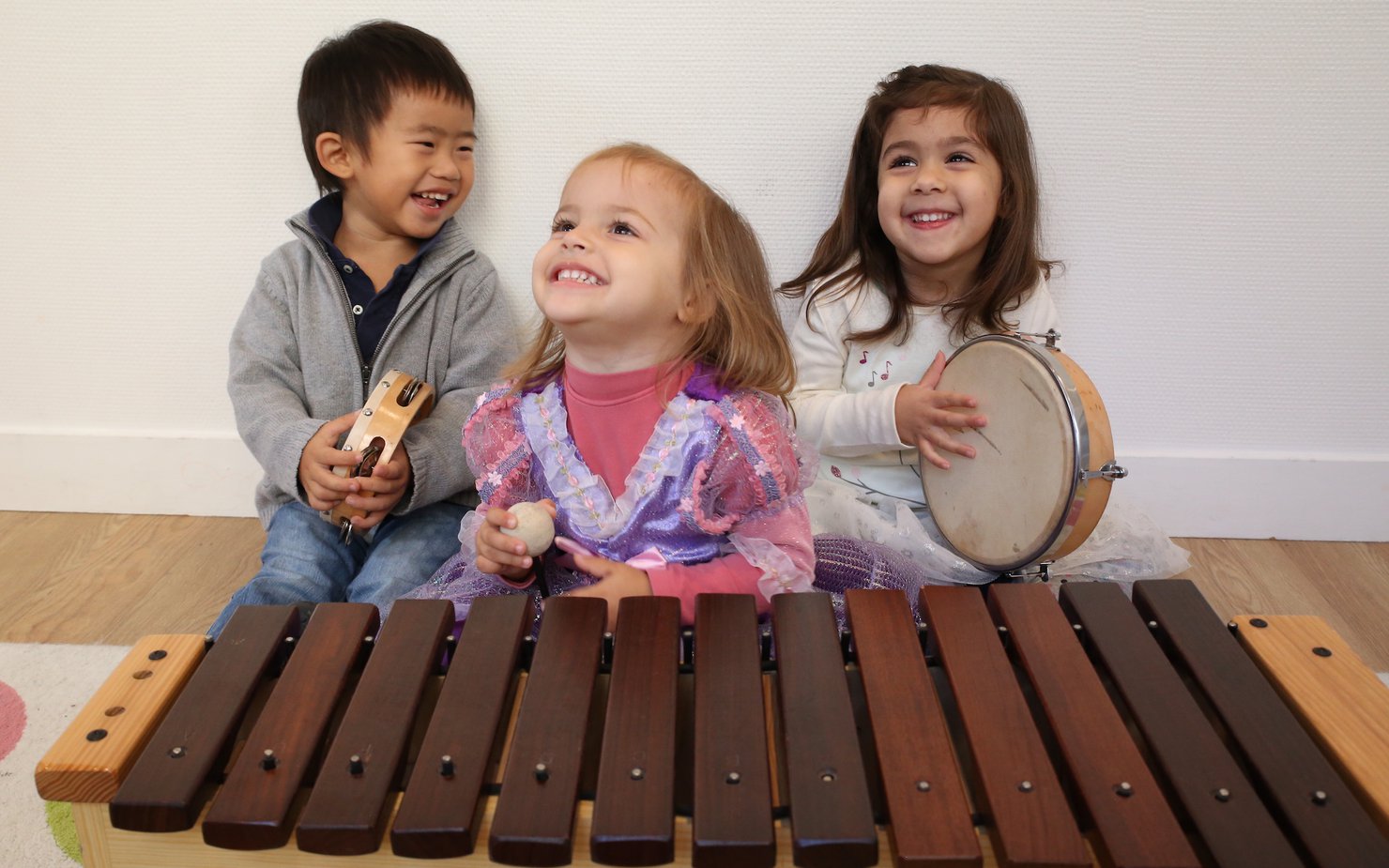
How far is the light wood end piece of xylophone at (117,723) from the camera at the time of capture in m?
0.97

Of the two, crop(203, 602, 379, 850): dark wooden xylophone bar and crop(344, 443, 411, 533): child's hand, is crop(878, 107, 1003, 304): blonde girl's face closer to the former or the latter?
crop(344, 443, 411, 533): child's hand

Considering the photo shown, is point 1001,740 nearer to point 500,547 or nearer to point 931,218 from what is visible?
point 500,547

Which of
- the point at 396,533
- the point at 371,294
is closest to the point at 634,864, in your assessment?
the point at 396,533

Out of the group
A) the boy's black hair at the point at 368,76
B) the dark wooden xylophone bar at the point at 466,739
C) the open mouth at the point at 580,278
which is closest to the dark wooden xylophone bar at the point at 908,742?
the dark wooden xylophone bar at the point at 466,739

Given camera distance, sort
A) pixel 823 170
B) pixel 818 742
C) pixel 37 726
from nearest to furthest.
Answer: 1. pixel 818 742
2. pixel 37 726
3. pixel 823 170

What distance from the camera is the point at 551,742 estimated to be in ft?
3.27

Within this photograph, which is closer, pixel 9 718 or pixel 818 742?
pixel 818 742

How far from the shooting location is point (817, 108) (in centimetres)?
189

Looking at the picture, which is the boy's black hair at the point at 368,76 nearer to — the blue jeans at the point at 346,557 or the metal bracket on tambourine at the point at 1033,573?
the blue jeans at the point at 346,557

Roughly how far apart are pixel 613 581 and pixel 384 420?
1.44 feet

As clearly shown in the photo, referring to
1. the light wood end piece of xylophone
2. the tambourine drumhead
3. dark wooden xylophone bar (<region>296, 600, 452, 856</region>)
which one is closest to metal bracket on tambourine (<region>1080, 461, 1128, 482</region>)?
the tambourine drumhead

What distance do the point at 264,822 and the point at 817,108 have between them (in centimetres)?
142

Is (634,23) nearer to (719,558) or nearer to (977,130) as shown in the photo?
(977,130)

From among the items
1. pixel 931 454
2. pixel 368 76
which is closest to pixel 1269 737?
pixel 931 454
